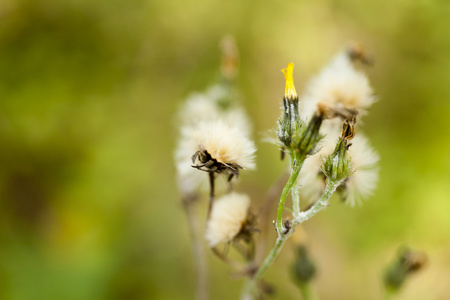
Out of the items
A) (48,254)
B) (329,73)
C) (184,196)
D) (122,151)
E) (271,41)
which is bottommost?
(184,196)

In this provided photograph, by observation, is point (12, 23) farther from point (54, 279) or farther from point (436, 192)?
point (436, 192)

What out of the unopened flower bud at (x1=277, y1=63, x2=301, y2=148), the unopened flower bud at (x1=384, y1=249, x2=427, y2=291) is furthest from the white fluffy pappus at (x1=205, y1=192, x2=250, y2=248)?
the unopened flower bud at (x1=384, y1=249, x2=427, y2=291)

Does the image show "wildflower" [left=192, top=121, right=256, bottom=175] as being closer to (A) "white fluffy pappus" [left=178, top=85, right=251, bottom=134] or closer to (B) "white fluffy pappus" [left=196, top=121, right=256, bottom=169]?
→ (B) "white fluffy pappus" [left=196, top=121, right=256, bottom=169]

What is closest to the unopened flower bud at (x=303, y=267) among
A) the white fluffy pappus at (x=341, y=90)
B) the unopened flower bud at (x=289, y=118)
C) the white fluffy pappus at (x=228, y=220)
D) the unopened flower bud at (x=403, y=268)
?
the unopened flower bud at (x=403, y=268)

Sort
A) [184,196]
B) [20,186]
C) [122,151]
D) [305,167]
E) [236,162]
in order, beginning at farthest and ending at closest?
[122,151]
[20,186]
[184,196]
[305,167]
[236,162]

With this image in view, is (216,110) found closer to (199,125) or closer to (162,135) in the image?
(199,125)

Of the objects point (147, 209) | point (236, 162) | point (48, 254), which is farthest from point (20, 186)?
point (236, 162)
